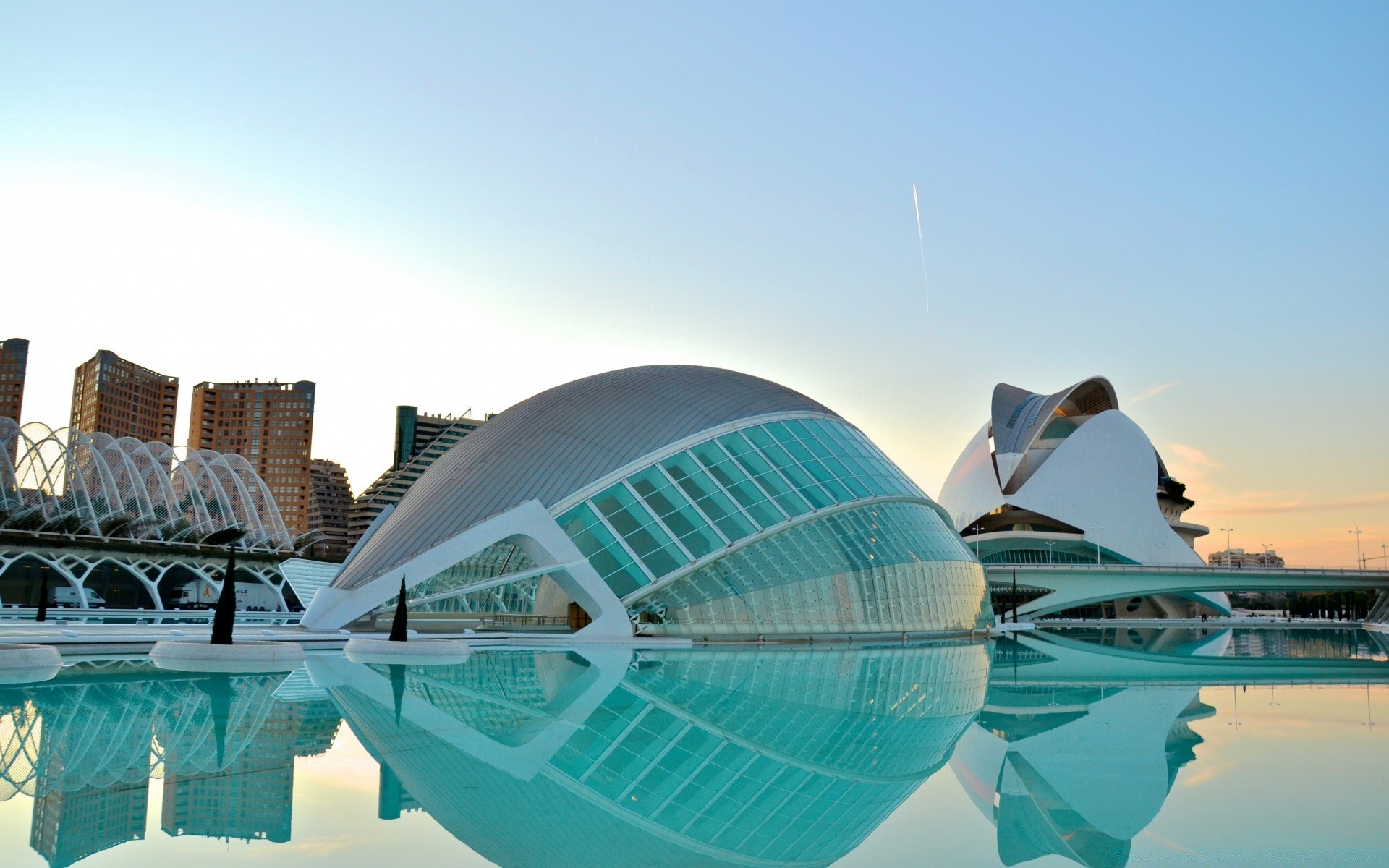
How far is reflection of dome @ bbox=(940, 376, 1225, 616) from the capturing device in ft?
260

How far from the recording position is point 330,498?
166 meters

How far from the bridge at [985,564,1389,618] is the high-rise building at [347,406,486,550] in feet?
156

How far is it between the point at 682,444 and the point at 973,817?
76.7ft

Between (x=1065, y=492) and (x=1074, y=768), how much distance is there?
73801 mm

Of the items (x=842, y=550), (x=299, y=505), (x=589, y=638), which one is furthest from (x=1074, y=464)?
(x=299, y=505)

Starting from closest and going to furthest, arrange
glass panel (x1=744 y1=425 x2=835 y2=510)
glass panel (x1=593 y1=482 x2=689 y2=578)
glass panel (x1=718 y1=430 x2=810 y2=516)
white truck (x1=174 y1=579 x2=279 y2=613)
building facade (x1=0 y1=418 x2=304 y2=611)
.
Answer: glass panel (x1=593 y1=482 x2=689 y2=578) < glass panel (x1=718 y1=430 x2=810 y2=516) < glass panel (x1=744 y1=425 x2=835 y2=510) < building facade (x1=0 y1=418 x2=304 y2=611) < white truck (x1=174 y1=579 x2=279 y2=613)

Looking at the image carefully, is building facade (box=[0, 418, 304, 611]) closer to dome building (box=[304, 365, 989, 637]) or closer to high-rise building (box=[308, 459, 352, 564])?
dome building (box=[304, 365, 989, 637])

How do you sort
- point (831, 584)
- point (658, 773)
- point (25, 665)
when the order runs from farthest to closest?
point (831, 584) < point (25, 665) < point (658, 773)

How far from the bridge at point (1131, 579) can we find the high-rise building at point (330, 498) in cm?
10412

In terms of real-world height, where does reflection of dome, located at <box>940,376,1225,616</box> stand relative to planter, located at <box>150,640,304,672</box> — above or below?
above

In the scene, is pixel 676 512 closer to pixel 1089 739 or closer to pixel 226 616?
pixel 226 616

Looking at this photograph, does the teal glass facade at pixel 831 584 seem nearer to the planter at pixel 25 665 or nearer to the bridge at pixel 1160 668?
the bridge at pixel 1160 668

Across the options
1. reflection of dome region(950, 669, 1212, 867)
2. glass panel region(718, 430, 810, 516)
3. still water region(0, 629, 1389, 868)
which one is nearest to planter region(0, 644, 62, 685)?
still water region(0, 629, 1389, 868)

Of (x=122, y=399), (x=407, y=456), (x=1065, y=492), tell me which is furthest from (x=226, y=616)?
(x=407, y=456)
